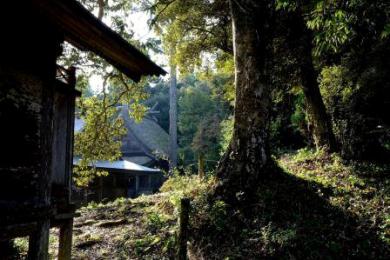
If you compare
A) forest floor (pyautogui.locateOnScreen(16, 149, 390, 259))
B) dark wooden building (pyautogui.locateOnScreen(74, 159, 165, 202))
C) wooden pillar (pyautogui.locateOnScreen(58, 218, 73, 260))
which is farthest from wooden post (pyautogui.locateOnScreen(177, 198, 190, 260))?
dark wooden building (pyautogui.locateOnScreen(74, 159, 165, 202))

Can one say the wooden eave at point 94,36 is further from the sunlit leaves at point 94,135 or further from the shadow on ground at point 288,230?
the sunlit leaves at point 94,135

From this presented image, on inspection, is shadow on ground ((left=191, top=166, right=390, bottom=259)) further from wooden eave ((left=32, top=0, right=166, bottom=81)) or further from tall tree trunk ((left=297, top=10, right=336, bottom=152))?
wooden eave ((left=32, top=0, right=166, bottom=81))

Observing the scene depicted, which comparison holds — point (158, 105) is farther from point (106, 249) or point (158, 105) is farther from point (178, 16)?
point (106, 249)

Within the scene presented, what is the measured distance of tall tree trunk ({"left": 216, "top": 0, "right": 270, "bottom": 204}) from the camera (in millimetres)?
8617

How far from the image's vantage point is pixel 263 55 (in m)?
9.33

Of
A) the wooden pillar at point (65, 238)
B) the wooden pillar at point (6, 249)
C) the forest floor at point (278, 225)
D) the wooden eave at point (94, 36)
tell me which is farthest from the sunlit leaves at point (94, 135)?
the wooden eave at point (94, 36)

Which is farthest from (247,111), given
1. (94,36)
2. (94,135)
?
(94,36)

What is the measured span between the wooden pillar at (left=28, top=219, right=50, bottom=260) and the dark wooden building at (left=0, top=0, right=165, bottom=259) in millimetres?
10

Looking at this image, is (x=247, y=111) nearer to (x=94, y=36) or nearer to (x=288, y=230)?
(x=288, y=230)

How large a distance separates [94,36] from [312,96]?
9.36 meters

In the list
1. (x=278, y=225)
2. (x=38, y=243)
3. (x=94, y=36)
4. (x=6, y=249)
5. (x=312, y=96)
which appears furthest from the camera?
(x=312, y=96)

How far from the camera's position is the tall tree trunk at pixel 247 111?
8617 millimetres

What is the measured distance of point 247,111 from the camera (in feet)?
29.3

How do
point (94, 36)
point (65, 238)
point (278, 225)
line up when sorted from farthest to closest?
point (278, 225)
point (65, 238)
point (94, 36)
